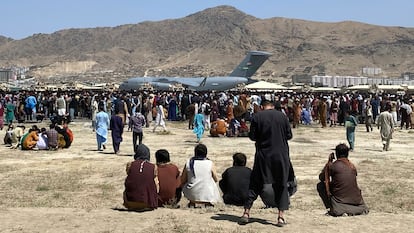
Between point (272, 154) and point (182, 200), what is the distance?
10.0ft

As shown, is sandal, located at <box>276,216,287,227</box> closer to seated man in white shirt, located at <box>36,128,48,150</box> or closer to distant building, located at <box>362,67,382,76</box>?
seated man in white shirt, located at <box>36,128,48,150</box>

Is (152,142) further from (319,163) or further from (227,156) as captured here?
(319,163)

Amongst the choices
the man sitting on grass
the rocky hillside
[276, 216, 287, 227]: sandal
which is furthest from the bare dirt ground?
the rocky hillside

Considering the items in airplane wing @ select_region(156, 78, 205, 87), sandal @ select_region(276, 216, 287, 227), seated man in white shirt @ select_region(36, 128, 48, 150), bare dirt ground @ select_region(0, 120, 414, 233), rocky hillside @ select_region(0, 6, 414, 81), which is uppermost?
rocky hillside @ select_region(0, 6, 414, 81)

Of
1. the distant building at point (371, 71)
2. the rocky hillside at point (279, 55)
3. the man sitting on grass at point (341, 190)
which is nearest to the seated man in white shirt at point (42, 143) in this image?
the man sitting on grass at point (341, 190)

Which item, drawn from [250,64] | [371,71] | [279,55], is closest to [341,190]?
[250,64]

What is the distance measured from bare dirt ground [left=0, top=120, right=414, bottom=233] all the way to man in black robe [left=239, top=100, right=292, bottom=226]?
0.48m

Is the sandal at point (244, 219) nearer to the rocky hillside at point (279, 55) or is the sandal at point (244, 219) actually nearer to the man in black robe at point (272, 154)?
the man in black robe at point (272, 154)

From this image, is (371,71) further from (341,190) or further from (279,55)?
(341,190)

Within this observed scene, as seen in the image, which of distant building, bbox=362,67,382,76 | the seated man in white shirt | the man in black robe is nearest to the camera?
the man in black robe

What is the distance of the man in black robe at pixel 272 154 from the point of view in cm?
700

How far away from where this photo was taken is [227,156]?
1529 centimetres

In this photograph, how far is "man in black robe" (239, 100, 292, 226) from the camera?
6996 mm

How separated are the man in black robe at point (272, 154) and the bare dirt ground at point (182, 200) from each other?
48 cm
